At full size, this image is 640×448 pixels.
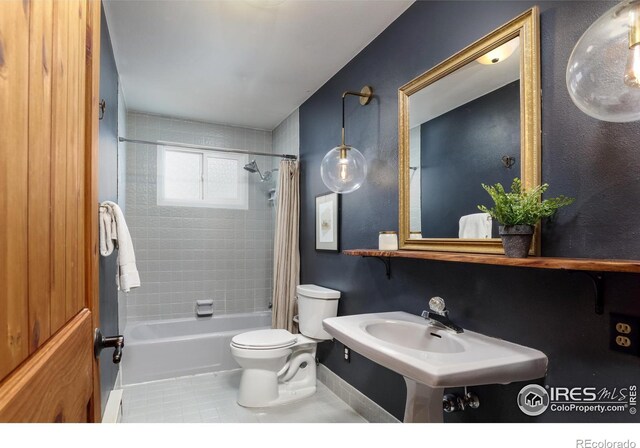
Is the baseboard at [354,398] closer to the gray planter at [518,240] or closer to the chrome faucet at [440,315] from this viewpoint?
the chrome faucet at [440,315]

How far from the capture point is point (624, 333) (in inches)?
37.9

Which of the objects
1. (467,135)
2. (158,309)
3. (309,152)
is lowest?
(158,309)

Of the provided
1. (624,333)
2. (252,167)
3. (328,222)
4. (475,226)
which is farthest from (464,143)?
(252,167)

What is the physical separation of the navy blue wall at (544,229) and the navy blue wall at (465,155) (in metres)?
0.14

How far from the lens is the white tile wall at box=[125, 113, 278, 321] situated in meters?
3.42

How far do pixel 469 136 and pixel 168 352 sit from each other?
284cm

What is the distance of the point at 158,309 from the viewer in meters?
3.46

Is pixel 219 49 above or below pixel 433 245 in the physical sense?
above

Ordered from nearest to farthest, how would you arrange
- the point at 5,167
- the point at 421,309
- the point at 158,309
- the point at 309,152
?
the point at 5,167, the point at 421,309, the point at 309,152, the point at 158,309

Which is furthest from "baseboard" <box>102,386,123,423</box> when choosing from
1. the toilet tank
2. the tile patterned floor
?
the toilet tank

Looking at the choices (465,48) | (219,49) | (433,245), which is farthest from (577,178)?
(219,49)

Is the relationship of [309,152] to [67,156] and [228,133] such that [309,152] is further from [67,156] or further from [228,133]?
[67,156]

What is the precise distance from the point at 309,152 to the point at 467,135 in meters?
1.76

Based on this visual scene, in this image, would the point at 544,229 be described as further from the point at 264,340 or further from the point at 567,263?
the point at 264,340
